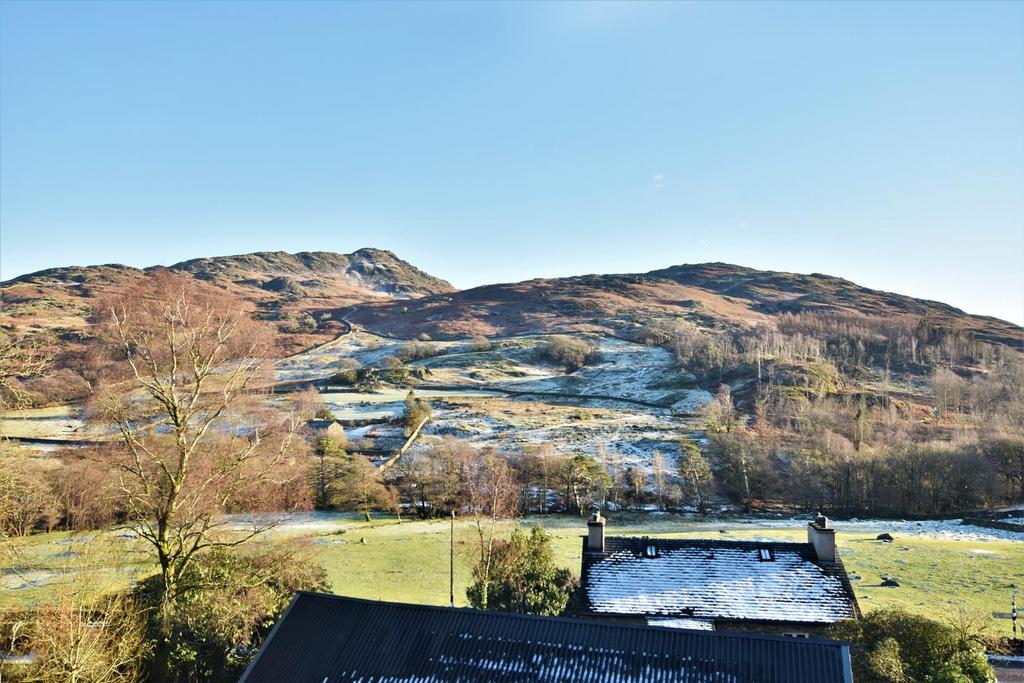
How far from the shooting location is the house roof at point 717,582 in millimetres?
19359

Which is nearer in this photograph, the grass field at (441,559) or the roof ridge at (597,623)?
the roof ridge at (597,623)

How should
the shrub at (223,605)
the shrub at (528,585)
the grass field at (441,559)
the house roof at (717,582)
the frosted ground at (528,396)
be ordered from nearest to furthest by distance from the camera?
the shrub at (223,605) < the house roof at (717,582) < the shrub at (528,585) < the grass field at (441,559) < the frosted ground at (528,396)

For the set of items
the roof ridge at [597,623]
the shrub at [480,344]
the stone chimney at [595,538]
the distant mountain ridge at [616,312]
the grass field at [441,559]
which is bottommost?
the grass field at [441,559]

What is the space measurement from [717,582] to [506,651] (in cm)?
1099

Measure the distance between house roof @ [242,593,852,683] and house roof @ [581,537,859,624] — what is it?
7.62m

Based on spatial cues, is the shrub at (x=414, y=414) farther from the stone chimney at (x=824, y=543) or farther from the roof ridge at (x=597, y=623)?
the roof ridge at (x=597, y=623)

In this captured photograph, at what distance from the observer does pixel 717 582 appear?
2072 centimetres

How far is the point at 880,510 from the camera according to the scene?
51.0m

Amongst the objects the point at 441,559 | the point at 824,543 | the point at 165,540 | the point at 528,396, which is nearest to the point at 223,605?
the point at 165,540

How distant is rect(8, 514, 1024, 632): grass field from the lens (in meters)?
21.7

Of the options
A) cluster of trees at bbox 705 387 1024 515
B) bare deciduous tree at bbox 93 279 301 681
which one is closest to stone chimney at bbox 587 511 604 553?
bare deciduous tree at bbox 93 279 301 681

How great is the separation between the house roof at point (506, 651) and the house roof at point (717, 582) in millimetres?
7623

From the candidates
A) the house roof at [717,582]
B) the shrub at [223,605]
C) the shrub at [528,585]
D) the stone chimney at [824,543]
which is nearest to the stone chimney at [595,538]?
the house roof at [717,582]

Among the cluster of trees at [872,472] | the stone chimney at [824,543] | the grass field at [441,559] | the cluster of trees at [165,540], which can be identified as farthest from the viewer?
the cluster of trees at [872,472]
